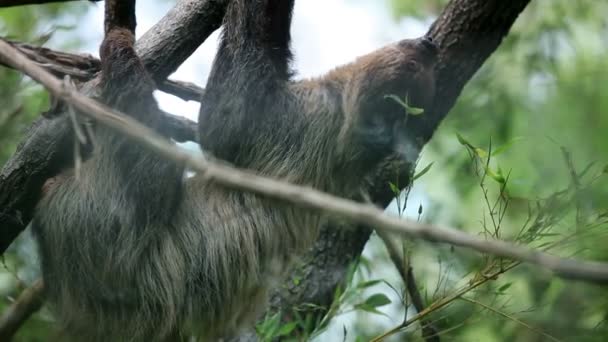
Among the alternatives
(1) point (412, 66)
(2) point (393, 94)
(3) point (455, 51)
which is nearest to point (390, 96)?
(2) point (393, 94)

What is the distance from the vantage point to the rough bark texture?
404cm

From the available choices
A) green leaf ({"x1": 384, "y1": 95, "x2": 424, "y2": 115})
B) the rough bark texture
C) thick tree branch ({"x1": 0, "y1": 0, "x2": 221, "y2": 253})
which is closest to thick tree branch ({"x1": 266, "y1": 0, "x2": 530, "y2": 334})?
the rough bark texture

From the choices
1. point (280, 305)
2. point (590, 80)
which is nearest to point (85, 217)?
point (280, 305)

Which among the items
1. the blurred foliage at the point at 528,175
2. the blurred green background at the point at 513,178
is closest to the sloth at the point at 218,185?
the blurred green background at the point at 513,178

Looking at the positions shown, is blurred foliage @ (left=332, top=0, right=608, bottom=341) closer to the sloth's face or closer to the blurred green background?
the blurred green background

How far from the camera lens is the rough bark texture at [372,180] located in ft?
13.2

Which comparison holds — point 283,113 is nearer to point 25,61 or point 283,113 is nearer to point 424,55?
point 424,55

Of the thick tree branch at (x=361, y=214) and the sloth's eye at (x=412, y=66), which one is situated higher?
the sloth's eye at (x=412, y=66)

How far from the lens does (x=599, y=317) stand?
5004 millimetres

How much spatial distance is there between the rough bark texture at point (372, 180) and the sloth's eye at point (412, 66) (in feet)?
1.09

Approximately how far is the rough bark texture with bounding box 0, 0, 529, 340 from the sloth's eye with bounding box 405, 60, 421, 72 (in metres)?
0.33

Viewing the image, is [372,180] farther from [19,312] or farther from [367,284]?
[19,312]

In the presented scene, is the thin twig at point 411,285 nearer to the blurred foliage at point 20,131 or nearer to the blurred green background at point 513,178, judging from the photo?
the blurred green background at point 513,178

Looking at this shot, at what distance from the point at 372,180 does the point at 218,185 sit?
4.34 ft
